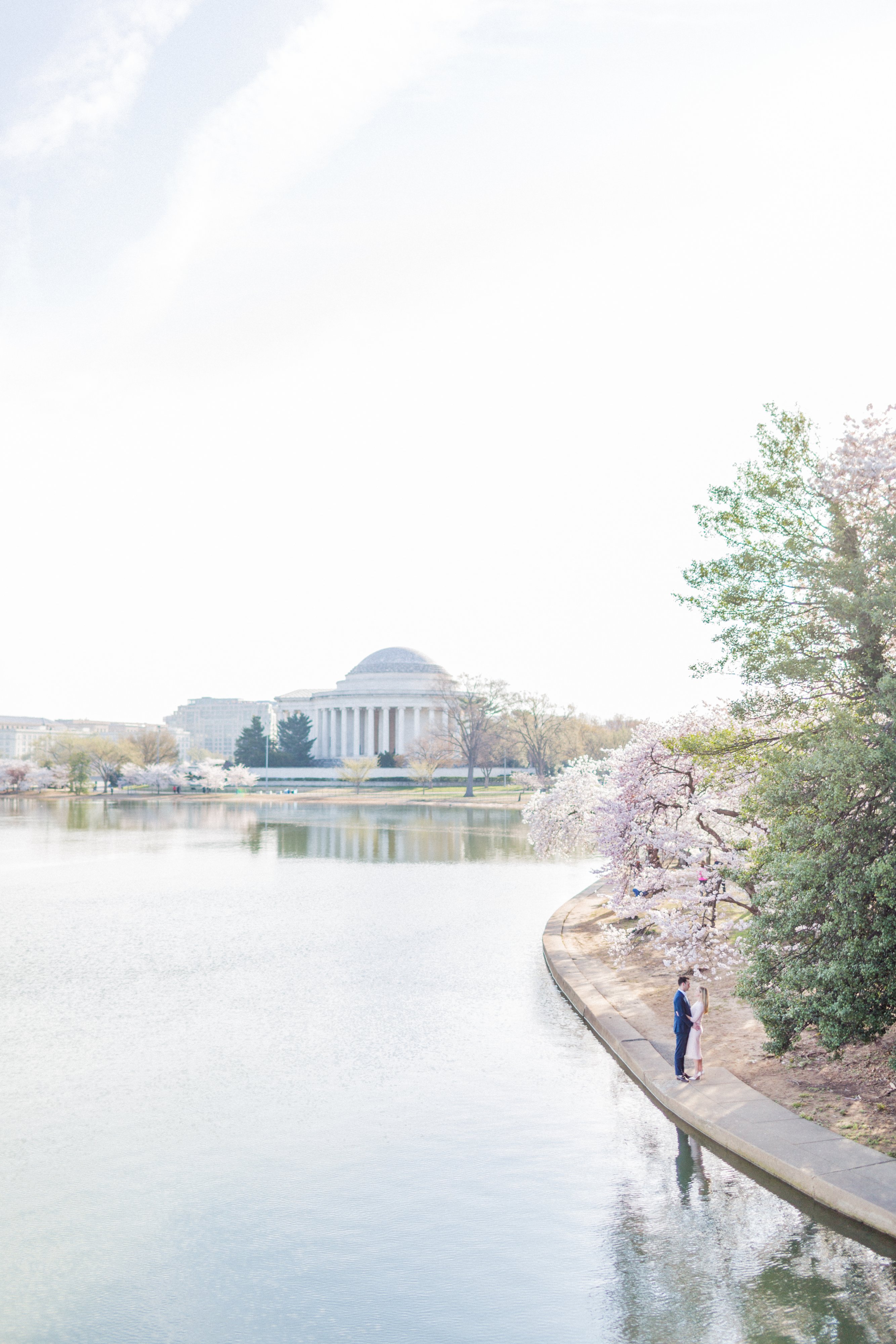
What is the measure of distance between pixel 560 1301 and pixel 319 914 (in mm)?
21779

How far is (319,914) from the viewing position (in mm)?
30188

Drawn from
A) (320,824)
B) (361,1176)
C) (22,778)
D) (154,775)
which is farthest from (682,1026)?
(22,778)

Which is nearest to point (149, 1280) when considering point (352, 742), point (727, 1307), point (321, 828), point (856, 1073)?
point (727, 1307)

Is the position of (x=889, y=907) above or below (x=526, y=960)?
above

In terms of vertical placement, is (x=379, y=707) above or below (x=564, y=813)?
above

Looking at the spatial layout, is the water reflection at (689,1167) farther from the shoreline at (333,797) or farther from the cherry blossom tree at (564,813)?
the shoreline at (333,797)

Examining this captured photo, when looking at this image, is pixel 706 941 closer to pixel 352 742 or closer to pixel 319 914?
pixel 319 914

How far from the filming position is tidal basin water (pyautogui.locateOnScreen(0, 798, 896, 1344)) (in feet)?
29.1

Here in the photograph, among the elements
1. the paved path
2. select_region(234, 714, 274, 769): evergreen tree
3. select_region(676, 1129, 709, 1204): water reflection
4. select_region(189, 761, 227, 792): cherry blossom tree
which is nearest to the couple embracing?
the paved path

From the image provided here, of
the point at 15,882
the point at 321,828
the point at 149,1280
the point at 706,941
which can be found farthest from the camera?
the point at 321,828

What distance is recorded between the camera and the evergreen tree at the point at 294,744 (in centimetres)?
13350

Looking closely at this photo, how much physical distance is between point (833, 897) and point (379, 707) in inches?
5328

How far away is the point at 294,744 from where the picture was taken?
135125 millimetres

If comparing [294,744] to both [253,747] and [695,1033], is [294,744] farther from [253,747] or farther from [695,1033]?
[695,1033]
